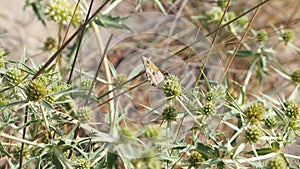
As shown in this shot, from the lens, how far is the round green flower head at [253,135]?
3.81 ft

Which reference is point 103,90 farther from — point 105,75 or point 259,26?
point 259,26

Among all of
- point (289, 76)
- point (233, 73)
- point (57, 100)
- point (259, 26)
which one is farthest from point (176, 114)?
point (259, 26)

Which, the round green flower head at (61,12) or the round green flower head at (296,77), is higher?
the round green flower head at (61,12)

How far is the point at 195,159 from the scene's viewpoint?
1.24 m

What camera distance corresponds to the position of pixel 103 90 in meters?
1.59

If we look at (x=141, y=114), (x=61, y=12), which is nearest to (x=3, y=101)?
(x=141, y=114)

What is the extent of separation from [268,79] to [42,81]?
1626mm

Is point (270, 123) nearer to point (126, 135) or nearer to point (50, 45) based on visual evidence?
point (126, 135)

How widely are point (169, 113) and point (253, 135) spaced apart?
0.70 ft

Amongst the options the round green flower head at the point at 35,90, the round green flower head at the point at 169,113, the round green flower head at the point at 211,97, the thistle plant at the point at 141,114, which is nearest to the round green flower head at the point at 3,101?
the thistle plant at the point at 141,114

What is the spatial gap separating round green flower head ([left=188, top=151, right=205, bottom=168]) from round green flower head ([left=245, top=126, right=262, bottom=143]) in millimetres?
141

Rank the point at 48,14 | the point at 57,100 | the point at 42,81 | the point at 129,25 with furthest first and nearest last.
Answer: the point at 48,14 < the point at 129,25 < the point at 57,100 < the point at 42,81

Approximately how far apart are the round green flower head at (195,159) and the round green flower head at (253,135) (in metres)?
0.14

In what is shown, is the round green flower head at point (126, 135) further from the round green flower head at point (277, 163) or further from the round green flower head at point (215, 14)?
the round green flower head at point (215, 14)
